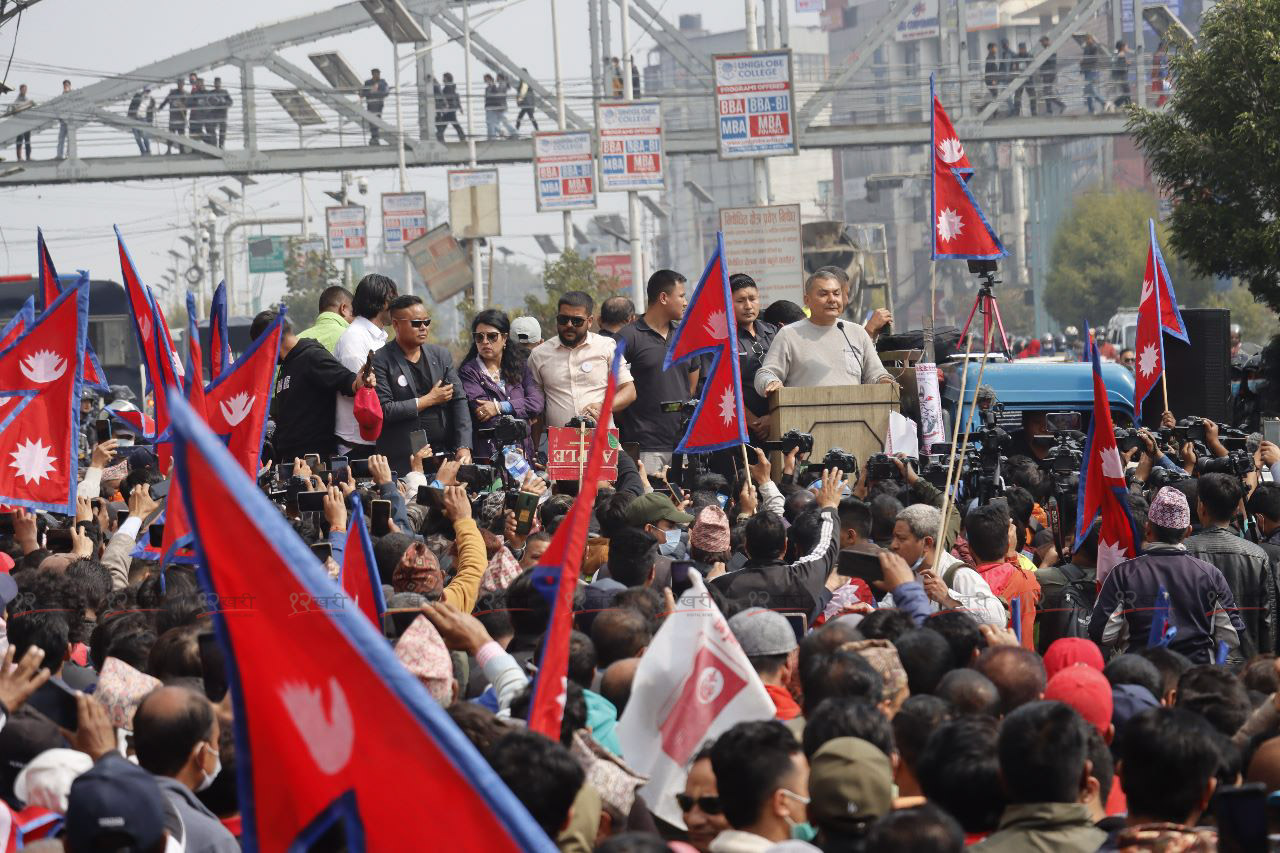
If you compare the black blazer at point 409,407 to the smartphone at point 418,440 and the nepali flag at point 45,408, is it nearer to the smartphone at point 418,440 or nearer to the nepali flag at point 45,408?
the smartphone at point 418,440

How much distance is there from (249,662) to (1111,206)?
77.2 meters

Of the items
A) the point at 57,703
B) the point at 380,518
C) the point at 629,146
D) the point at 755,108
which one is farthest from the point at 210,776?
the point at 629,146

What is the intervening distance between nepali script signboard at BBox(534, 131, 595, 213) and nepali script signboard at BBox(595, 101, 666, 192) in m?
3.67

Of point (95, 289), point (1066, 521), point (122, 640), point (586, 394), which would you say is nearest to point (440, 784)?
point (122, 640)

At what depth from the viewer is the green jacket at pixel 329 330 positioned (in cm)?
1077

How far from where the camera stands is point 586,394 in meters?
10.4

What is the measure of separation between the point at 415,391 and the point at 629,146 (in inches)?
752

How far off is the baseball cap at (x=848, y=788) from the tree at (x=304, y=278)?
63396 mm

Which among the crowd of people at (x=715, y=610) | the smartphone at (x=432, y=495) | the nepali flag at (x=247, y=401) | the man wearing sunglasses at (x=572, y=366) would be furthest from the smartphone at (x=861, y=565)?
the man wearing sunglasses at (x=572, y=366)

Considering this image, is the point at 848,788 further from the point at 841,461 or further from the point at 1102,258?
the point at 1102,258

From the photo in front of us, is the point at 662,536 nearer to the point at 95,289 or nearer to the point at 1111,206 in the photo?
the point at 95,289

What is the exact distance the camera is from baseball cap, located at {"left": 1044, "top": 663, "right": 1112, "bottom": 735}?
201 inches

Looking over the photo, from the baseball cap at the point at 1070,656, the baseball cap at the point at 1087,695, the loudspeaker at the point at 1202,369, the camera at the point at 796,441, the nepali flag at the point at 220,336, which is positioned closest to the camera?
the baseball cap at the point at 1087,695

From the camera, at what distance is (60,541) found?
850 cm
